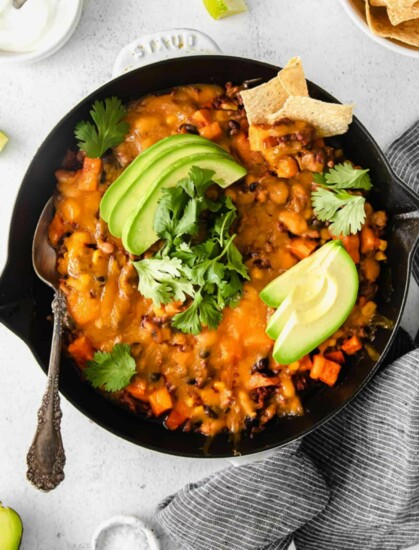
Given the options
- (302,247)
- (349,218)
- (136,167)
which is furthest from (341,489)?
(136,167)

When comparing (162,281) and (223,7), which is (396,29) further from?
(162,281)

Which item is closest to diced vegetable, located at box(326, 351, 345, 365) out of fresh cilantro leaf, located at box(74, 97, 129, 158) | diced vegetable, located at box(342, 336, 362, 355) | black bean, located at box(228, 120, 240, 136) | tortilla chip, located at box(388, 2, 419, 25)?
diced vegetable, located at box(342, 336, 362, 355)

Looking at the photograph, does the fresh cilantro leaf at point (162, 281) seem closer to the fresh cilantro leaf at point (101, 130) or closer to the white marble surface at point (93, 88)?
the fresh cilantro leaf at point (101, 130)

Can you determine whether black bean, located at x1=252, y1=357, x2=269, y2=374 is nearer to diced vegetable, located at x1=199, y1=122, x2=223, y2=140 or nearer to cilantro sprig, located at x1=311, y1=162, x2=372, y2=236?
cilantro sprig, located at x1=311, y1=162, x2=372, y2=236

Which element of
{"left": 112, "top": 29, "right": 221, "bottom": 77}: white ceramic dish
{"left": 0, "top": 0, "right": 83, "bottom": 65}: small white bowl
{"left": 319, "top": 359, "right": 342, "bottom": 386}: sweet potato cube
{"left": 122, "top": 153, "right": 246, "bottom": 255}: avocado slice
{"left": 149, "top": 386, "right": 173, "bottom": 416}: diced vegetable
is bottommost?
{"left": 319, "top": 359, "right": 342, "bottom": 386}: sweet potato cube

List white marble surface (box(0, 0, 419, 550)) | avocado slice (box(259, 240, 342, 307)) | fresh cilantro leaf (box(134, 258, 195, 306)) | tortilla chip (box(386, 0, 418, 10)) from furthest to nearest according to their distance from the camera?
1. white marble surface (box(0, 0, 419, 550))
2. avocado slice (box(259, 240, 342, 307))
3. fresh cilantro leaf (box(134, 258, 195, 306))
4. tortilla chip (box(386, 0, 418, 10))

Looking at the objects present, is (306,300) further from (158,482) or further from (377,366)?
(158,482)
